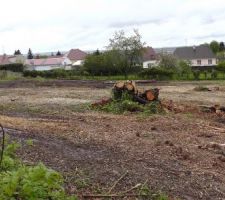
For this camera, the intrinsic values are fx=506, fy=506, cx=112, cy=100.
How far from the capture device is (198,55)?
9831 centimetres

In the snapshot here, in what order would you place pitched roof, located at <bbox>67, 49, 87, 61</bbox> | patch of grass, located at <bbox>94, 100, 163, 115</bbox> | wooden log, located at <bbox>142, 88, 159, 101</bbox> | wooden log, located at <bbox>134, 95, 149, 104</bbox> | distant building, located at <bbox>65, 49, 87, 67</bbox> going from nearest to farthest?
patch of grass, located at <bbox>94, 100, 163, 115</bbox> → wooden log, located at <bbox>134, 95, 149, 104</bbox> → wooden log, located at <bbox>142, 88, 159, 101</bbox> → distant building, located at <bbox>65, 49, 87, 67</bbox> → pitched roof, located at <bbox>67, 49, 87, 61</bbox>

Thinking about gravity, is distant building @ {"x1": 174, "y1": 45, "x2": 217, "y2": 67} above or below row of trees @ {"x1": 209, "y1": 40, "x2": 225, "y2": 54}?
below

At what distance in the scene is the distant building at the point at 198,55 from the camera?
9719 centimetres

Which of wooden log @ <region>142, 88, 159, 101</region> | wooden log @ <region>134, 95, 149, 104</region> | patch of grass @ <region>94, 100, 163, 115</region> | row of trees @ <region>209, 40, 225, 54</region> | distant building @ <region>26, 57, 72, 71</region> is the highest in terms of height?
row of trees @ <region>209, 40, 225, 54</region>

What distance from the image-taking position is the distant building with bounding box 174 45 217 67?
3826 inches

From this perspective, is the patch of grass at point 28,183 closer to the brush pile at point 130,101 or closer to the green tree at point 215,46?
the brush pile at point 130,101

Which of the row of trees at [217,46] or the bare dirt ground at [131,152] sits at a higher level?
the row of trees at [217,46]

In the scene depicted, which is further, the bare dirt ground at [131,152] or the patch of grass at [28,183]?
the bare dirt ground at [131,152]

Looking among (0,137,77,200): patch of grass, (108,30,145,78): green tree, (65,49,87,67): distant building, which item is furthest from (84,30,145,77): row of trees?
(65,49,87,67): distant building

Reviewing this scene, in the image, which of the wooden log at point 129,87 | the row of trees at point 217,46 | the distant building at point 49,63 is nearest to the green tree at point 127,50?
the wooden log at point 129,87

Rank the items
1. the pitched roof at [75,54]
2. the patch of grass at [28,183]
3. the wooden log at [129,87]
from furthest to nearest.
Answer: the pitched roof at [75,54] → the wooden log at [129,87] → the patch of grass at [28,183]

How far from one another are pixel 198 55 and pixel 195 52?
89 centimetres

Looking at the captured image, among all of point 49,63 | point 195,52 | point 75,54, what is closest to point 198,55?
point 195,52

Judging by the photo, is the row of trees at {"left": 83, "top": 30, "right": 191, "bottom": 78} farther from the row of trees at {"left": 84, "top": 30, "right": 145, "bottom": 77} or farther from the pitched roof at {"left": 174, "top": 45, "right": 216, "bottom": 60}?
the pitched roof at {"left": 174, "top": 45, "right": 216, "bottom": 60}
